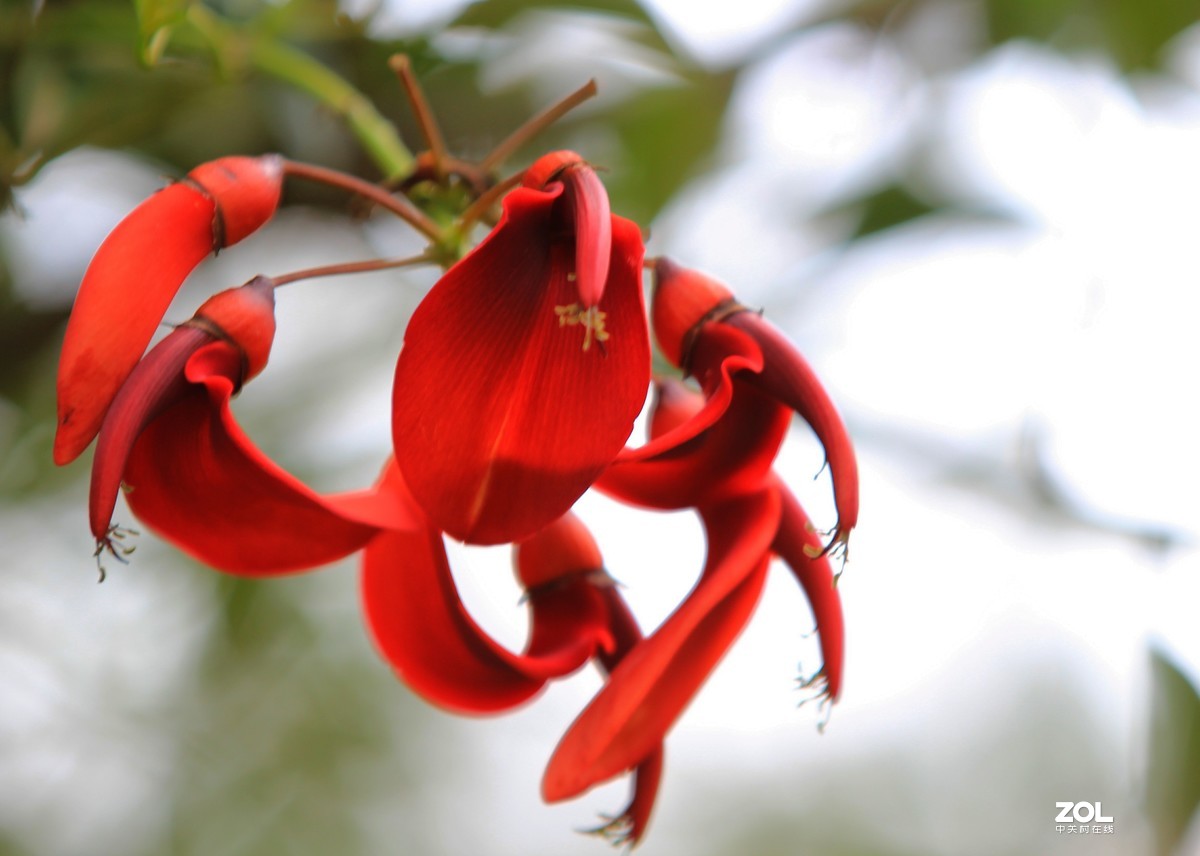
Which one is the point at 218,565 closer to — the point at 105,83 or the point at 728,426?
the point at 728,426

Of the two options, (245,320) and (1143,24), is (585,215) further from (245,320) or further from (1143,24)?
(1143,24)

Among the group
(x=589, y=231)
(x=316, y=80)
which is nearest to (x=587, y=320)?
(x=589, y=231)

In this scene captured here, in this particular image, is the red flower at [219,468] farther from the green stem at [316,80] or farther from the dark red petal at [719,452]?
the green stem at [316,80]

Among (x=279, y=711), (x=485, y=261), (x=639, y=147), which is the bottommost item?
(x=279, y=711)

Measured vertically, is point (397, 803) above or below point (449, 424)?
below

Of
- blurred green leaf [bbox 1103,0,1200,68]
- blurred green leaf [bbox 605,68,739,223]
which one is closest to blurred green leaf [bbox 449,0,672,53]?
blurred green leaf [bbox 605,68,739,223]

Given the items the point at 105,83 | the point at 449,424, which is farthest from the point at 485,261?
the point at 105,83

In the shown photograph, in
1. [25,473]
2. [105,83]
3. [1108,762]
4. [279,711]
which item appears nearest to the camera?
[105,83]
